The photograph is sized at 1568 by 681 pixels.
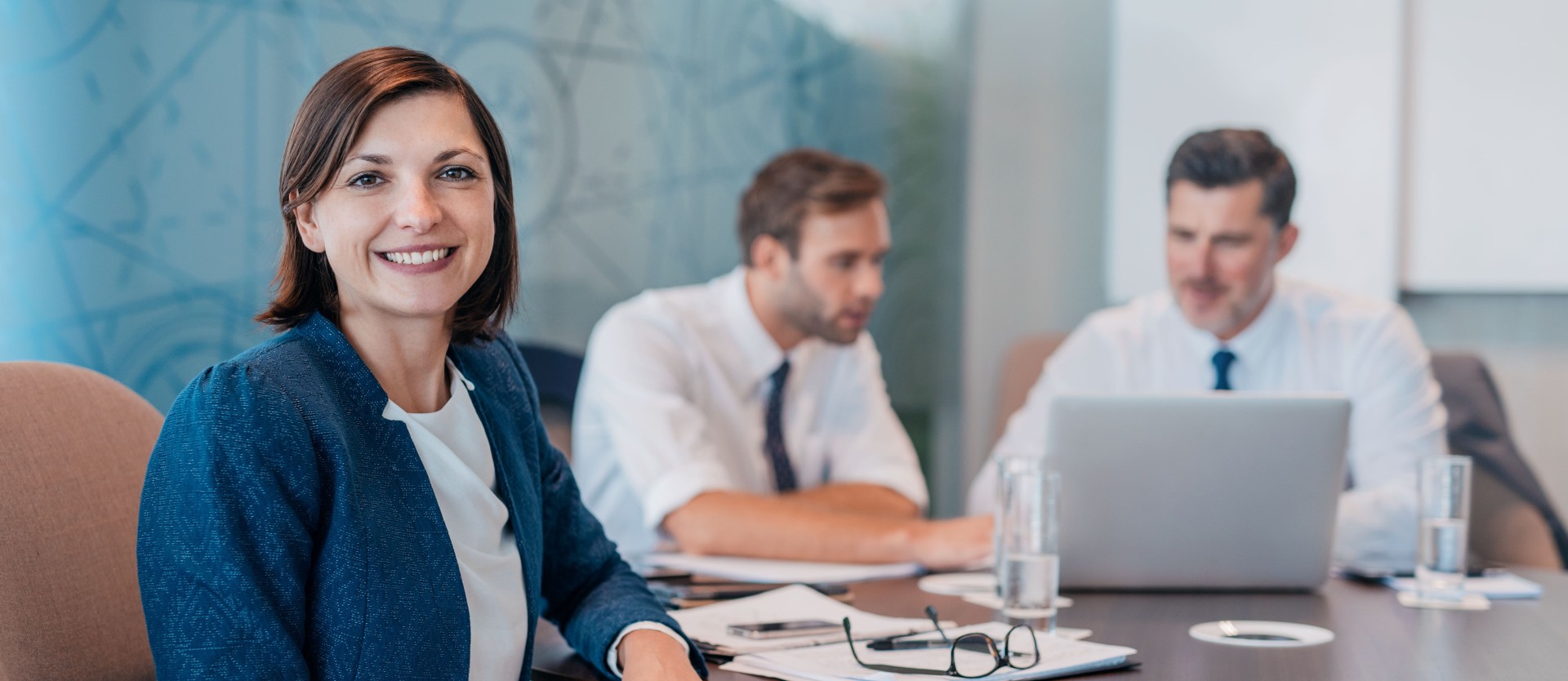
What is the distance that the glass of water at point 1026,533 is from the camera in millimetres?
1397

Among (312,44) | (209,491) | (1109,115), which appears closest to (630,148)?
(312,44)

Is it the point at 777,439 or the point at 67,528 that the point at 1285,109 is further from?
the point at 67,528

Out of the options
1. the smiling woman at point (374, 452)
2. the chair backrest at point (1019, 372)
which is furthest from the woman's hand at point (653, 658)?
the chair backrest at point (1019, 372)

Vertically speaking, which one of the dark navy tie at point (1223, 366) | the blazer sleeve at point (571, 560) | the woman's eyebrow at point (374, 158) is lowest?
the blazer sleeve at point (571, 560)

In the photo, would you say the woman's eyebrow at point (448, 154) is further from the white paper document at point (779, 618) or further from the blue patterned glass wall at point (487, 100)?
the blue patterned glass wall at point (487, 100)

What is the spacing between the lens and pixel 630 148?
2.90 meters

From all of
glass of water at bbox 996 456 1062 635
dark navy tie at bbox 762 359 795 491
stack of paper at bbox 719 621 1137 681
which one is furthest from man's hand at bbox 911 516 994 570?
dark navy tie at bbox 762 359 795 491

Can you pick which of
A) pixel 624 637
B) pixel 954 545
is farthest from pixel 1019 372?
pixel 624 637

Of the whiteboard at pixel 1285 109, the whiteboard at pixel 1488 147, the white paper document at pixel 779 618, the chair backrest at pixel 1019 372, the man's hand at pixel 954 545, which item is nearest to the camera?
the white paper document at pixel 779 618

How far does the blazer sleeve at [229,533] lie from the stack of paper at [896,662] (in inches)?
16.1

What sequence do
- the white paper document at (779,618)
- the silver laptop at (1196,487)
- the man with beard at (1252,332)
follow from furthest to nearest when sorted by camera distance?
the man with beard at (1252,332), the silver laptop at (1196,487), the white paper document at (779,618)

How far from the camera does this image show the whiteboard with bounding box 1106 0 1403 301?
3.41m

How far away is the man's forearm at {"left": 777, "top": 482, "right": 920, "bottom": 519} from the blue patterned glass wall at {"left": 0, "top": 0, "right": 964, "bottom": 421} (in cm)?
65

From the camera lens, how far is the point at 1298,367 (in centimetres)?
238
